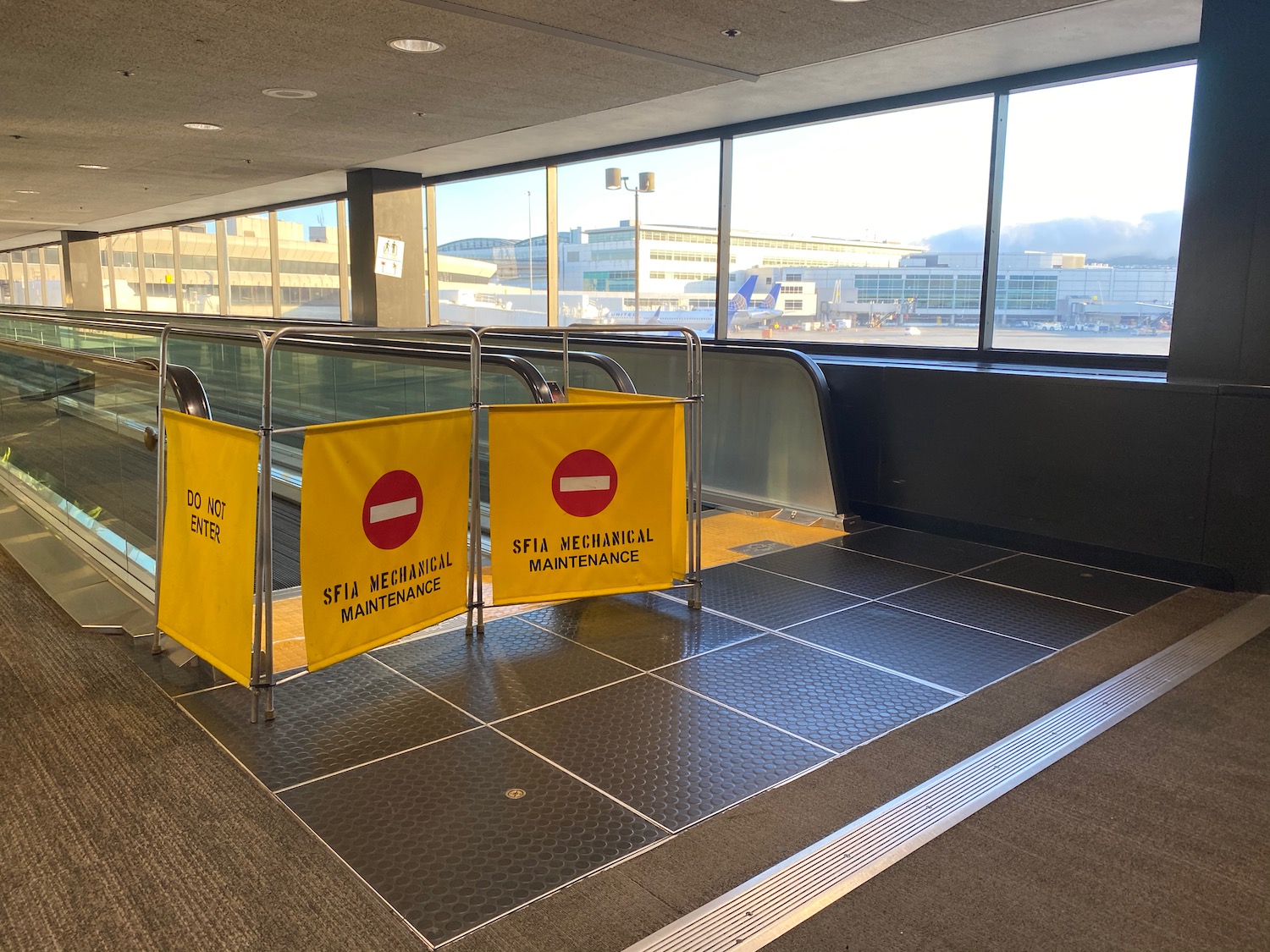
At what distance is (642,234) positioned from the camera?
11.7 m

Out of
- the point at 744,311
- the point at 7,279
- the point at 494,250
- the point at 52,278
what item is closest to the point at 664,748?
the point at 744,311

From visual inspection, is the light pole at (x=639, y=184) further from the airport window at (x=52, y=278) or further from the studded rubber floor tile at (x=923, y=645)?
the airport window at (x=52, y=278)

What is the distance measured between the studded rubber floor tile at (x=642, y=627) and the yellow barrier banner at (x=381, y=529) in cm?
59

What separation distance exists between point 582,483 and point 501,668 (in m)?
0.88

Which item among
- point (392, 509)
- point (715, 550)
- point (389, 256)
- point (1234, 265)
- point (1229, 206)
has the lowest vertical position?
point (715, 550)

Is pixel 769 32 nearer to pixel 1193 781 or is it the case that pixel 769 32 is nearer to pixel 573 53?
pixel 573 53

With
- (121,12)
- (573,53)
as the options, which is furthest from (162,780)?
(573,53)

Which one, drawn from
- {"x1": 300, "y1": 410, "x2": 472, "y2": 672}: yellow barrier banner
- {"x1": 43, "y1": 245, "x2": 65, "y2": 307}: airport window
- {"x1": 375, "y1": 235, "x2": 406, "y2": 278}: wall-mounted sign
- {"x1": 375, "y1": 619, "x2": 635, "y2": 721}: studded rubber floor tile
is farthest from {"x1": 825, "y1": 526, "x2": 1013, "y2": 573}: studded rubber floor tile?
{"x1": 43, "y1": 245, "x2": 65, "y2": 307}: airport window

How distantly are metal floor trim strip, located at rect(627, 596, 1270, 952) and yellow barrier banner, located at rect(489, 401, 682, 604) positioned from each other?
1767 mm

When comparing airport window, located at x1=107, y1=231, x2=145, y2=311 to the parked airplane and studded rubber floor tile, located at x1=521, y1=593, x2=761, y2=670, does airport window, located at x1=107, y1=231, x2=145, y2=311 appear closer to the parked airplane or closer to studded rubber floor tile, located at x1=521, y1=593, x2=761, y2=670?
the parked airplane

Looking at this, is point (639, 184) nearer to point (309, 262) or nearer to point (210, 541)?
point (309, 262)

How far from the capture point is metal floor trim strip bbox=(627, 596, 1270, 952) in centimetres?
217

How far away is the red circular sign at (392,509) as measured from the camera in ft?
11.2

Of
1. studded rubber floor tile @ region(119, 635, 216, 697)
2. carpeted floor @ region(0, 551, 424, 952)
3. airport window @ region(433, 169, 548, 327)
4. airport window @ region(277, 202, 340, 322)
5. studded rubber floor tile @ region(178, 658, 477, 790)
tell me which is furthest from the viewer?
airport window @ region(277, 202, 340, 322)
